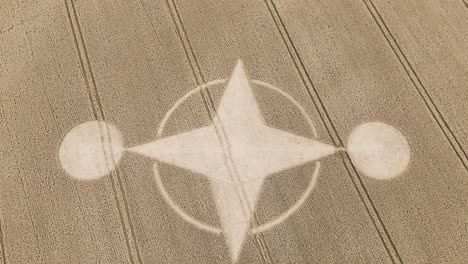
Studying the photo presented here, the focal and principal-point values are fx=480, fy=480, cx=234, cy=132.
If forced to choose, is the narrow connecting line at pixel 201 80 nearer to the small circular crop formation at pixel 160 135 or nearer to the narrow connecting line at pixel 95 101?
the small circular crop formation at pixel 160 135

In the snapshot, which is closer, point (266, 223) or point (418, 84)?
point (266, 223)

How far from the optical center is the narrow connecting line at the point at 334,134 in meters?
0.89

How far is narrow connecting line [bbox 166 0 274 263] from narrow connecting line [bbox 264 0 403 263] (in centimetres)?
21

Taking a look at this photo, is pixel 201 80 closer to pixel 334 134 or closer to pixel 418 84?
pixel 334 134

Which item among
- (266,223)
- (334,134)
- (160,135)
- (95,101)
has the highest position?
(95,101)

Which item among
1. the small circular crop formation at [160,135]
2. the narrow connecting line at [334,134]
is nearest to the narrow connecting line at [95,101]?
the small circular crop formation at [160,135]

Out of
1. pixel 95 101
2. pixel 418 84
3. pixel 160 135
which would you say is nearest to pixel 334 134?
pixel 418 84

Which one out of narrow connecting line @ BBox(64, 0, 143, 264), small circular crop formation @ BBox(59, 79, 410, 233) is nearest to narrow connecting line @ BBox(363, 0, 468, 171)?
small circular crop formation @ BBox(59, 79, 410, 233)

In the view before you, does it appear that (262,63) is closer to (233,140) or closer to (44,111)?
(233,140)

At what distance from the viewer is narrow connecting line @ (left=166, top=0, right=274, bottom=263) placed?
89 centimetres

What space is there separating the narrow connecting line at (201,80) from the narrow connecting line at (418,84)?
43cm

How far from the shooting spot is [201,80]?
3.53 ft

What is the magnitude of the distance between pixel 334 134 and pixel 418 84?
0.23 metres

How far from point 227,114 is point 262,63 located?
15 cm
